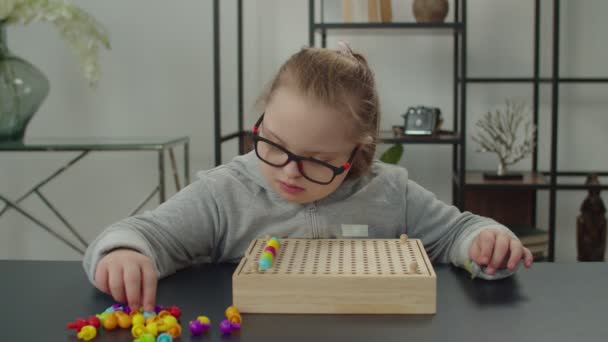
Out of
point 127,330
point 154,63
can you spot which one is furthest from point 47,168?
point 127,330

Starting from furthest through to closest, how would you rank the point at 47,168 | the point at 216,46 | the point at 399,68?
the point at 47,168 → the point at 399,68 → the point at 216,46

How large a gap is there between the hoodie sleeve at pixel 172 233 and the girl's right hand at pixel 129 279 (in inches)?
1.4

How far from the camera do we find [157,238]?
3.34ft

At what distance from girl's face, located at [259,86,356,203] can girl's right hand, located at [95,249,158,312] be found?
0.25 metres

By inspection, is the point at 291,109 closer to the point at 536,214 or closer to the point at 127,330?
the point at 127,330

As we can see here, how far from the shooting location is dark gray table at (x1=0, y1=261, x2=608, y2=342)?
65 cm

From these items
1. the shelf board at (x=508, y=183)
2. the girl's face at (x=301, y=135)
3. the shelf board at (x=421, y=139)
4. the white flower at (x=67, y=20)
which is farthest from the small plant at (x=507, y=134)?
the girl's face at (x=301, y=135)

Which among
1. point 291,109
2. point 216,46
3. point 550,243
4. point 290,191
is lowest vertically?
point 550,243

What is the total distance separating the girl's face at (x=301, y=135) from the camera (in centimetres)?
98

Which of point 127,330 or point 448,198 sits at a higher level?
point 127,330

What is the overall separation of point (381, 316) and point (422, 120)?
2.11 metres

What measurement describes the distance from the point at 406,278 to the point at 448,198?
244 centimetres

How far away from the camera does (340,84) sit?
41.3 inches

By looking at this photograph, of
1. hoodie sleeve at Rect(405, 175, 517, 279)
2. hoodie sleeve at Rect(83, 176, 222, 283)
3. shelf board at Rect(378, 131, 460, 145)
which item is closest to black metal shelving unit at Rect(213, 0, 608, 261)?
shelf board at Rect(378, 131, 460, 145)
